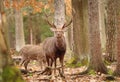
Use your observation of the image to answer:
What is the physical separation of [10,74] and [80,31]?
1025 cm

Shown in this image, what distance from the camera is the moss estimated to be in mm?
6647

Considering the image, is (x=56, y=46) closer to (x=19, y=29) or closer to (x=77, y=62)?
(x=77, y=62)

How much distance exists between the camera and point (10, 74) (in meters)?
6.73

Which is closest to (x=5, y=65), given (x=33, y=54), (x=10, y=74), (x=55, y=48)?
(x=10, y=74)

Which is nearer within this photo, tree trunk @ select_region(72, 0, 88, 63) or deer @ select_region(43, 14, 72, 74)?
deer @ select_region(43, 14, 72, 74)

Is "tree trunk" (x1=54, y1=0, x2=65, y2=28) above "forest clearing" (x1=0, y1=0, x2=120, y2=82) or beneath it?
above

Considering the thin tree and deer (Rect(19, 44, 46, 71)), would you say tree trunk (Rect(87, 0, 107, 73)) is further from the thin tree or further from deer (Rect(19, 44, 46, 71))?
deer (Rect(19, 44, 46, 71))

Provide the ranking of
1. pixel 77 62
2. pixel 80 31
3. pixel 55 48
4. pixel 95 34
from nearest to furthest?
1. pixel 95 34
2. pixel 55 48
3. pixel 80 31
4. pixel 77 62

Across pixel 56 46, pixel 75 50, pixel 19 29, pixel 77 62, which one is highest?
pixel 56 46

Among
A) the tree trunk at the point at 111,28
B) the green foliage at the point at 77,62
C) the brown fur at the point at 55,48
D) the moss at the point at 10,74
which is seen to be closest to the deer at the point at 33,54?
the brown fur at the point at 55,48

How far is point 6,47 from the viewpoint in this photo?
6.71m

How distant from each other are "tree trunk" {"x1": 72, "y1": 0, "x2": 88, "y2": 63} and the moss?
999cm

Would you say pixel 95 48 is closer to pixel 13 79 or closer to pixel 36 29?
pixel 13 79

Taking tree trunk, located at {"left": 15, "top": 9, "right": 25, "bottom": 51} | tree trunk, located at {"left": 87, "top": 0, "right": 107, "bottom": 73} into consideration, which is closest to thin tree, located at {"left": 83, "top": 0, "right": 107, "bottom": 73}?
tree trunk, located at {"left": 87, "top": 0, "right": 107, "bottom": 73}
